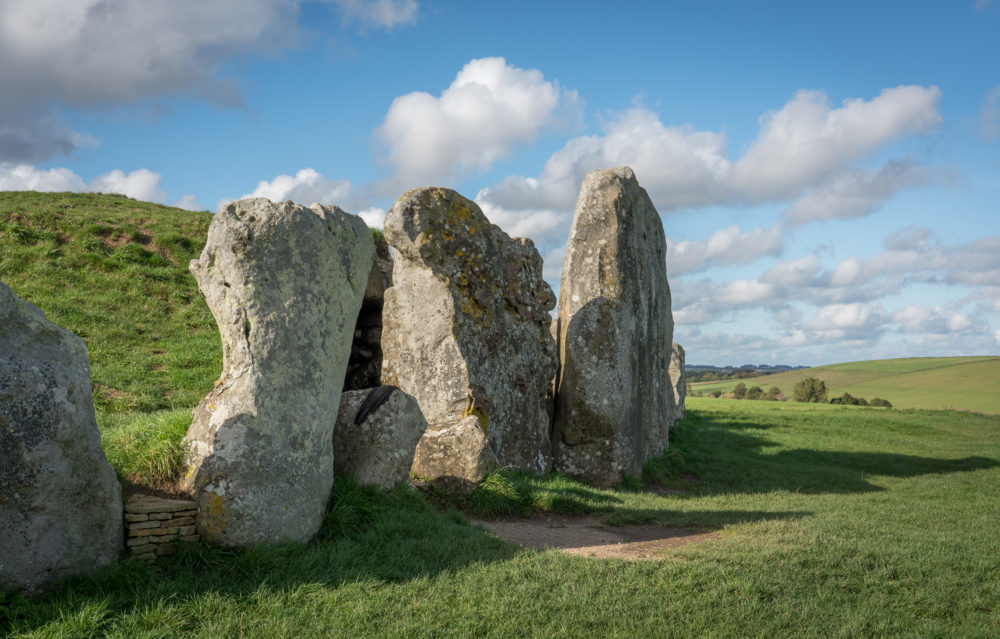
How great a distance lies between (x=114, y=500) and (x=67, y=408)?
0.94 m

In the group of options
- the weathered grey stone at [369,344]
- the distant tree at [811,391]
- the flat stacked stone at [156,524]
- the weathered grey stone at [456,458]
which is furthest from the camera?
the distant tree at [811,391]

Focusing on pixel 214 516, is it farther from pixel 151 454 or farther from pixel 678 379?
pixel 678 379

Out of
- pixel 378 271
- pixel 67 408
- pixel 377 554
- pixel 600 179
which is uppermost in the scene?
pixel 600 179

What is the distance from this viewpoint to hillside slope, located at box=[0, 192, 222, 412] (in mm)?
17109

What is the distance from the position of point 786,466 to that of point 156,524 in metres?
15.5

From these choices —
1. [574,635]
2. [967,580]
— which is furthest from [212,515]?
[967,580]

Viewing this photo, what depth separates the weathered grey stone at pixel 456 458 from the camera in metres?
10.9

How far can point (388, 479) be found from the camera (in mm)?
9016

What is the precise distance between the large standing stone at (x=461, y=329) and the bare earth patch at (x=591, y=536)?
7.48 feet

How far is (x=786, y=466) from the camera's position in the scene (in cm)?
1781

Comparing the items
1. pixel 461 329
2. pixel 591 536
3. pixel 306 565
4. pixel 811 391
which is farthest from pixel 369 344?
pixel 811 391

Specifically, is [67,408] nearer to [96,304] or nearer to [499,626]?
[499,626]

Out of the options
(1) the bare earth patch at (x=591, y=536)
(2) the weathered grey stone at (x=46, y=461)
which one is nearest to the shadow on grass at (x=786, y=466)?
(1) the bare earth patch at (x=591, y=536)

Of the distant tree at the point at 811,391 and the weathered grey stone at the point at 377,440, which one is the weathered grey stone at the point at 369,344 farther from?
the distant tree at the point at 811,391
